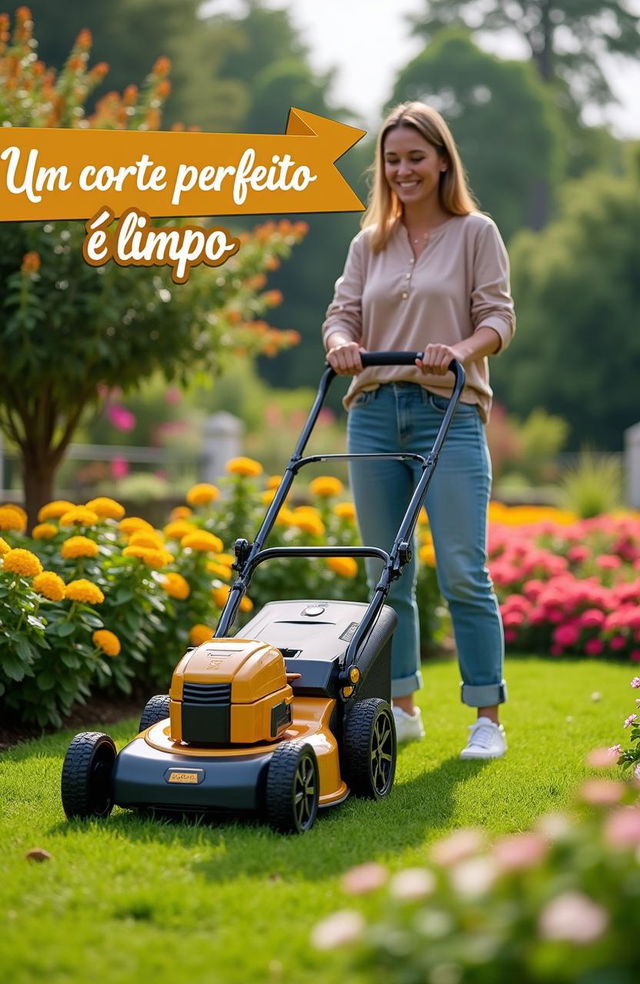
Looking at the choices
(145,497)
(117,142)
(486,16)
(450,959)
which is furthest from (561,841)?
(486,16)

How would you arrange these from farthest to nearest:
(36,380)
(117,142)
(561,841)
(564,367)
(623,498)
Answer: (564,367)
(623,498)
(36,380)
(117,142)
(561,841)

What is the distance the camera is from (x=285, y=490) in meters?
4.21

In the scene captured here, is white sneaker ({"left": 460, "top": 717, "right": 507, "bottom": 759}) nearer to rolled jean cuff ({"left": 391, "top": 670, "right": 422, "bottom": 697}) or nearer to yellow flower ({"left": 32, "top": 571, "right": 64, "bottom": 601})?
rolled jean cuff ({"left": 391, "top": 670, "right": 422, "bottom": 697})

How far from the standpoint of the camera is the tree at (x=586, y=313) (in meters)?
25.8

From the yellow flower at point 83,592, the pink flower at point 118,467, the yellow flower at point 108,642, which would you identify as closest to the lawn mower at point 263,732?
the yellow flower at point 83,592

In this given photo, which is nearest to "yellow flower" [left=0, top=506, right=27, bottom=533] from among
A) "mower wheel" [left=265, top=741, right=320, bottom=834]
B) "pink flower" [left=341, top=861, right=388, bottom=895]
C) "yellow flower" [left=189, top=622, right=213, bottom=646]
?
"yellow flower" [left=189, top=622, right=213, bottom=646]

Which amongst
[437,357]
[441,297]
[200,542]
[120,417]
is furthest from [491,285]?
[120,417]

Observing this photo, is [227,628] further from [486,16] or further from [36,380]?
[486,16]

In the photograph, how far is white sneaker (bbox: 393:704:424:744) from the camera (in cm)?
464

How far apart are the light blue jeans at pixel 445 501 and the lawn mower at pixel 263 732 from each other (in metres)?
0.42

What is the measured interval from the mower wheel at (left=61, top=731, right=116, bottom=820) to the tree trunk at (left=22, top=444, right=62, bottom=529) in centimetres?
339

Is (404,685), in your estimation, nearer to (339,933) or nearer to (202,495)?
(202,495)

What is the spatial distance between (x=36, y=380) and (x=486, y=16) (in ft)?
115

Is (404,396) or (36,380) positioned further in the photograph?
(36,380)
